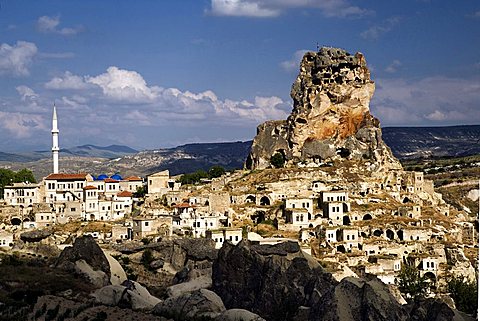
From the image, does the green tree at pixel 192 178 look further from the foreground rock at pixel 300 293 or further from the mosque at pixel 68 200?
the foreground rock at pixel 300 293

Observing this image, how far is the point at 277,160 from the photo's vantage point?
84.1 m

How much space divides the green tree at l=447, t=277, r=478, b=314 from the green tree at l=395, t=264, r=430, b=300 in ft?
5.82

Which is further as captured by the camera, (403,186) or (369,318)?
(403,186)

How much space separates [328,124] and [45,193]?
1223 inches

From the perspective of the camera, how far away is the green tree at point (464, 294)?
46.2m

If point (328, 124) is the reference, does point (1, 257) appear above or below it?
below

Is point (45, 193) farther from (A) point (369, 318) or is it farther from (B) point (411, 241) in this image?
(A) point (369, 318)

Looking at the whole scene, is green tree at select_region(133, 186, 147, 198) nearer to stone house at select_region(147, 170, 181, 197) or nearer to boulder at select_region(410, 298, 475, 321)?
stone house at select_region(147, 170, 181, 197)

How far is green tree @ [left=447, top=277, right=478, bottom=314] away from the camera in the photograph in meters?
46.2

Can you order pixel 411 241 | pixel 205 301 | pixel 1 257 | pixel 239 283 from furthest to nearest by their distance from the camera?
pixel 411 241, pixel 1 257, pixel 239 283, pixel 205 301

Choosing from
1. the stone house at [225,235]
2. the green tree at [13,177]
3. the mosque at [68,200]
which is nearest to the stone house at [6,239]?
the mosque at [68,200]

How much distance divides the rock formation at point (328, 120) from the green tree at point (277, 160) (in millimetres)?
574

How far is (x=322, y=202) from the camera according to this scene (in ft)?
224

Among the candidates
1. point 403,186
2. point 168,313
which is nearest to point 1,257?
point 168,313
